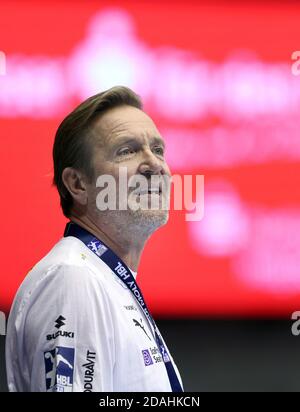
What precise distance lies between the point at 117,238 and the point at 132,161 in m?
0.23

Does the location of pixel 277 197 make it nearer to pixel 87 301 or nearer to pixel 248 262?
pixel 248 262

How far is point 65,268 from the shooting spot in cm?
202

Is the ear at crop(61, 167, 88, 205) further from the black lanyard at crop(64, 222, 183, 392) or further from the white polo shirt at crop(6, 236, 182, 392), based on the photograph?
the white polo shirt at crop(6, 236, 182, 392)

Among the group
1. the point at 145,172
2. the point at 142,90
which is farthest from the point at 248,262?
the point at 145,172

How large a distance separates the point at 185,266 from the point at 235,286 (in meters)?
0.25

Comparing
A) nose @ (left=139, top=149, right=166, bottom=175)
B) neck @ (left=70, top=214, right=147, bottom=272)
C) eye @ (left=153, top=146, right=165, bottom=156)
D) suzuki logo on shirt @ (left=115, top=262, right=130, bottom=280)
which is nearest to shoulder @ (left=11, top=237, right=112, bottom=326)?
suzuki logo on shirt @ (left=115, top=262, right=130, bottom=280)

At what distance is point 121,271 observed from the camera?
7.48 feet

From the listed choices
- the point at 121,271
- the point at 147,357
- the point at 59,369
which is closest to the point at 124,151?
the point at 121,271

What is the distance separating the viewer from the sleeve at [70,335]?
192 cm

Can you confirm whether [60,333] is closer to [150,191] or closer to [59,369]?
[59,369]

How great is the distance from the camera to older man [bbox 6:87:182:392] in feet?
6.38

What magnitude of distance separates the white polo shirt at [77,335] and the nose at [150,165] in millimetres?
345
